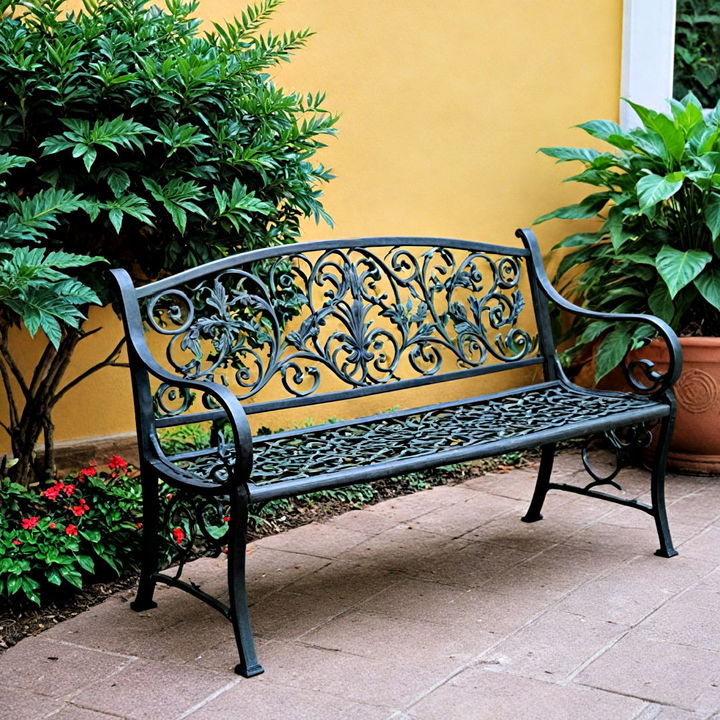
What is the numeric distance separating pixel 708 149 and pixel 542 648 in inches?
105

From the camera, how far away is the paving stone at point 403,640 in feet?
9.16

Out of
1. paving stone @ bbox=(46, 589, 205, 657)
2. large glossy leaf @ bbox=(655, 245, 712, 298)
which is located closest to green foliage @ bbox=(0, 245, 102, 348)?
paving stone @ bbox=(46, 589, 205, 657)

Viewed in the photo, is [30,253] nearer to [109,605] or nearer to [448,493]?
[109,605]

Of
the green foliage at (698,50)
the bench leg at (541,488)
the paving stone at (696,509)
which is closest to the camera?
the bench leg at (541,488)

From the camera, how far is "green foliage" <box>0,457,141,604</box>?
303 centimetres

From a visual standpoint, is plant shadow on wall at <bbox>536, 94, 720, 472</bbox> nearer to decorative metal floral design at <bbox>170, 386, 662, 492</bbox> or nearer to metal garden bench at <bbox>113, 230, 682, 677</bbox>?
metal garden bench at <bbox>113, 230, 682, 677</bbox>

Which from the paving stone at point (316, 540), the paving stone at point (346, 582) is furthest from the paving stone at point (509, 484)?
the paving stone at point (346, 582)

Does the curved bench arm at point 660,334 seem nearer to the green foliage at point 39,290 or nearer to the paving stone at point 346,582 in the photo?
the paving stone at point 346,582

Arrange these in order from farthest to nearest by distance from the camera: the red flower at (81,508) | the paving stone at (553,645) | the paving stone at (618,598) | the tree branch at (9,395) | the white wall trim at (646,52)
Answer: the white wall trim at (646,52), the tree branch at (9,395), the red flower at (81,508), the paving stone at (618,598), the paving stone at (553,645)

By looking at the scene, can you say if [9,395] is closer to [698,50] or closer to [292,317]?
[292,317]

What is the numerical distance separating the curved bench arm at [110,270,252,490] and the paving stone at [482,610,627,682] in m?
0.85

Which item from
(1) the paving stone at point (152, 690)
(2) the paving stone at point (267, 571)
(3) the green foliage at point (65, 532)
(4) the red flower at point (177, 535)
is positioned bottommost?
(2) the paving stone at point (267, 571)

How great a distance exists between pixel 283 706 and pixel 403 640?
499 mm

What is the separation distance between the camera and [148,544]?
304 cm
